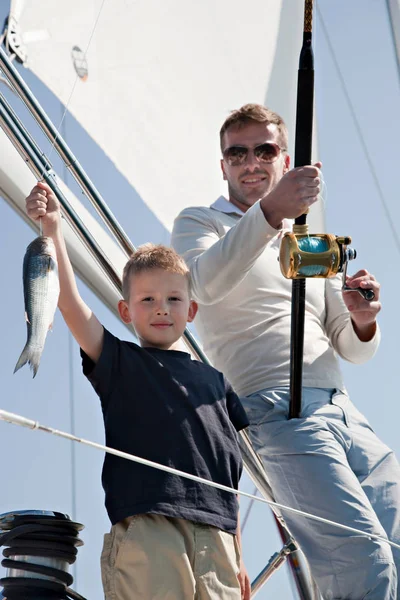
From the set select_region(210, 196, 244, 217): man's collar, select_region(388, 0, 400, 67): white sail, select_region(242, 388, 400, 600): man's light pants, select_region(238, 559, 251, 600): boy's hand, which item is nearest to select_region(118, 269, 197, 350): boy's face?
select_region(242, 388, 400, 600): man's light pants

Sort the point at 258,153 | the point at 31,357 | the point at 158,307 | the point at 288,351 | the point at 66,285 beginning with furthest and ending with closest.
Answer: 1. the point at 258,153
2. the point at 288,351
3. the point at 158,307
4. the point at 66,285
5. the point at 31,357

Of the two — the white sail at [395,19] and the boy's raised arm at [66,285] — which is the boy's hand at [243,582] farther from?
the white sail at [395,19]

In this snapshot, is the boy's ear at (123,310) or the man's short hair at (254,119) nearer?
the boy's ear at (123,310)

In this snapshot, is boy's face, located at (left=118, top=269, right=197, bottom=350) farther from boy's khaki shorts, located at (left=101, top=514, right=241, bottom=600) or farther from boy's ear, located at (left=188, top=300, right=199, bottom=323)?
boy's khaki shorts, located at (left=101, top=514, right=241, bottom=600)

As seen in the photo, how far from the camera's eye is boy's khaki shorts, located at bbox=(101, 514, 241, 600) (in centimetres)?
199

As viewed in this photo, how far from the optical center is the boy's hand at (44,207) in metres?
2.03

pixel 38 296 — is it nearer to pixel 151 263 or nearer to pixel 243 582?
pixel 151 263

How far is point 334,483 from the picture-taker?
237 centimetres

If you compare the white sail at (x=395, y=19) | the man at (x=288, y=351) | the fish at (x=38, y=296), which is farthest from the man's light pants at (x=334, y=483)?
the white sail at (x=395, y=19)

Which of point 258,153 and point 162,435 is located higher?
point 258,153

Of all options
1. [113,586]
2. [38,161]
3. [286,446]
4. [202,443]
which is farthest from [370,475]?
[38,161]

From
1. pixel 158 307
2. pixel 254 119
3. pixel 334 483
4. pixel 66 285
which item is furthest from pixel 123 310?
pixel 254 119

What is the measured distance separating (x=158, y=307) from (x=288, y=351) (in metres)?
0.45

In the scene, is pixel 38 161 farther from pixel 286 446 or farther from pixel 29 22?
pixel 29 22
